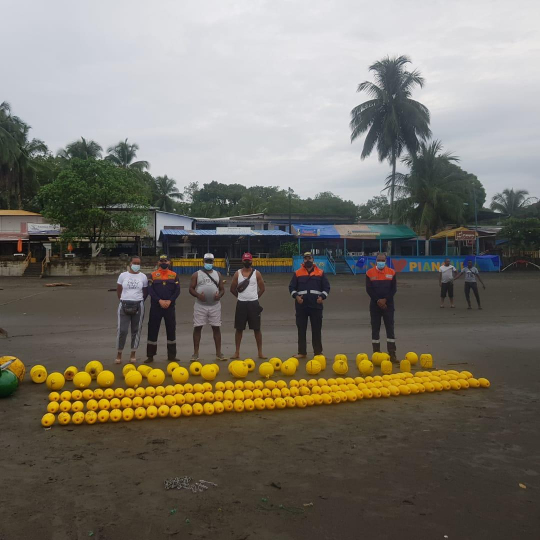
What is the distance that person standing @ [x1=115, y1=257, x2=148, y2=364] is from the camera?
784 cm

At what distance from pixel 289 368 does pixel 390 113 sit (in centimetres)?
3846

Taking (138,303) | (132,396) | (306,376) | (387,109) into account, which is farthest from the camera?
(387,109)

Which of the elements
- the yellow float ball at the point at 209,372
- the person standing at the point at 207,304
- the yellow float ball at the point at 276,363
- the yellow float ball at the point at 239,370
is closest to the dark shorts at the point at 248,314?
the person standing at the point at 207,304

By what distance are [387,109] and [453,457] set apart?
41.5m

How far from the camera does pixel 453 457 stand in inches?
172

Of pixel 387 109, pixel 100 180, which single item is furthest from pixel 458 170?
pixel 100 180

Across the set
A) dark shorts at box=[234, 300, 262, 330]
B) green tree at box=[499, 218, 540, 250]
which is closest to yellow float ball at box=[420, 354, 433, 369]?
dark shorts at box=[234, 300, 262, 330]

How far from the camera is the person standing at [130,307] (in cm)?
784

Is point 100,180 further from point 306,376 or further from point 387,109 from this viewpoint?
point 306,376

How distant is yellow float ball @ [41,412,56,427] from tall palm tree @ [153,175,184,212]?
50879 mm

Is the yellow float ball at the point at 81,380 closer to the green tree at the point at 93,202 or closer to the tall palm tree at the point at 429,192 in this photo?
the green tree at the point at 93,202

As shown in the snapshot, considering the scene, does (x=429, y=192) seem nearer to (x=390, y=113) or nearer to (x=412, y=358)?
(x=390, y=113)

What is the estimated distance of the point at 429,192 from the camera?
4097 cm

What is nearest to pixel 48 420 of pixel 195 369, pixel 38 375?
pixel 38 375
